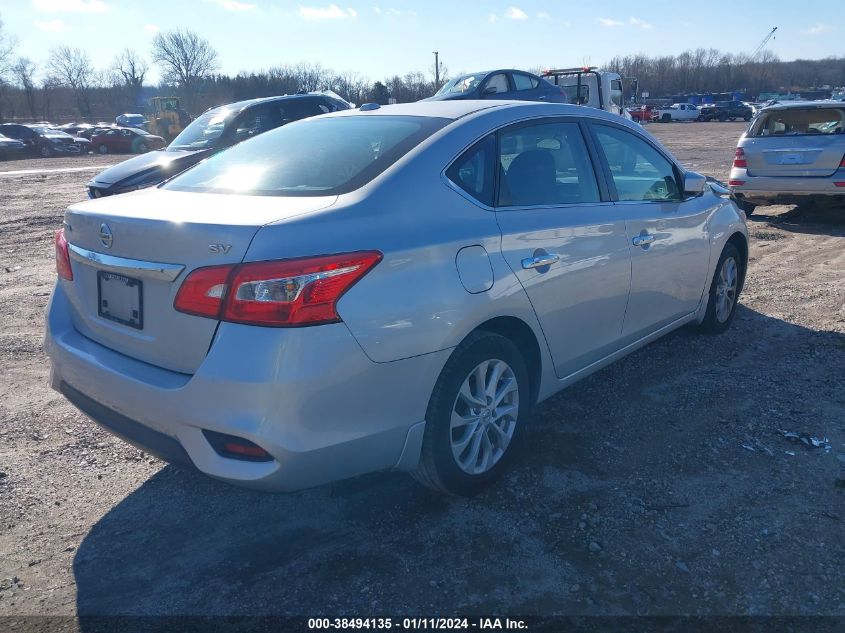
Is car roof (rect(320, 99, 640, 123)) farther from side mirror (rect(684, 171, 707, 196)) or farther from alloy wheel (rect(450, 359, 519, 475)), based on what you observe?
alloy wheel (rect(450, 359, 519, 475))

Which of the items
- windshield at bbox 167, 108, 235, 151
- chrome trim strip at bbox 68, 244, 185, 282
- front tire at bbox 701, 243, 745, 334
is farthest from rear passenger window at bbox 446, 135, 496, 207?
windshield at bbox 167, 108, 235, 151

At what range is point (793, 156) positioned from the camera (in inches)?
376

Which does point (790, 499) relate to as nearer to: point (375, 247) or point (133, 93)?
point (375, 247)

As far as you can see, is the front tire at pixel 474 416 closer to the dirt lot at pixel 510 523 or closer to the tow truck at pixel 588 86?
the dirt lot at pixel 510 523

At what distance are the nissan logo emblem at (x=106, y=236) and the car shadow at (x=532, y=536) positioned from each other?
1229 millimetres

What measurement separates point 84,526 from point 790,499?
10.3 feet

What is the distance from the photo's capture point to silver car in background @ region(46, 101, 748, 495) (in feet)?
7.97

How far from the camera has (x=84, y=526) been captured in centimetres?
309

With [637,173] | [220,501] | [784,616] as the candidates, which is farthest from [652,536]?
[637,173]

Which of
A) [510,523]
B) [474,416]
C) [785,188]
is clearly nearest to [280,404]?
[474,416]

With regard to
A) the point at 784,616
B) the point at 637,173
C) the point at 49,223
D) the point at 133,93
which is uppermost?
the point at 133,93

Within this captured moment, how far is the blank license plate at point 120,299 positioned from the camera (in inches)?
106

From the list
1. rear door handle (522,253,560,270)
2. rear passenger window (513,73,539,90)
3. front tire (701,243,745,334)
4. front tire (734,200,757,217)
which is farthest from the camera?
rear passenger window (513,73,539,90)

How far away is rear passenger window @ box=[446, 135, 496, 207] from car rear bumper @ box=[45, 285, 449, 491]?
781 millimetres
